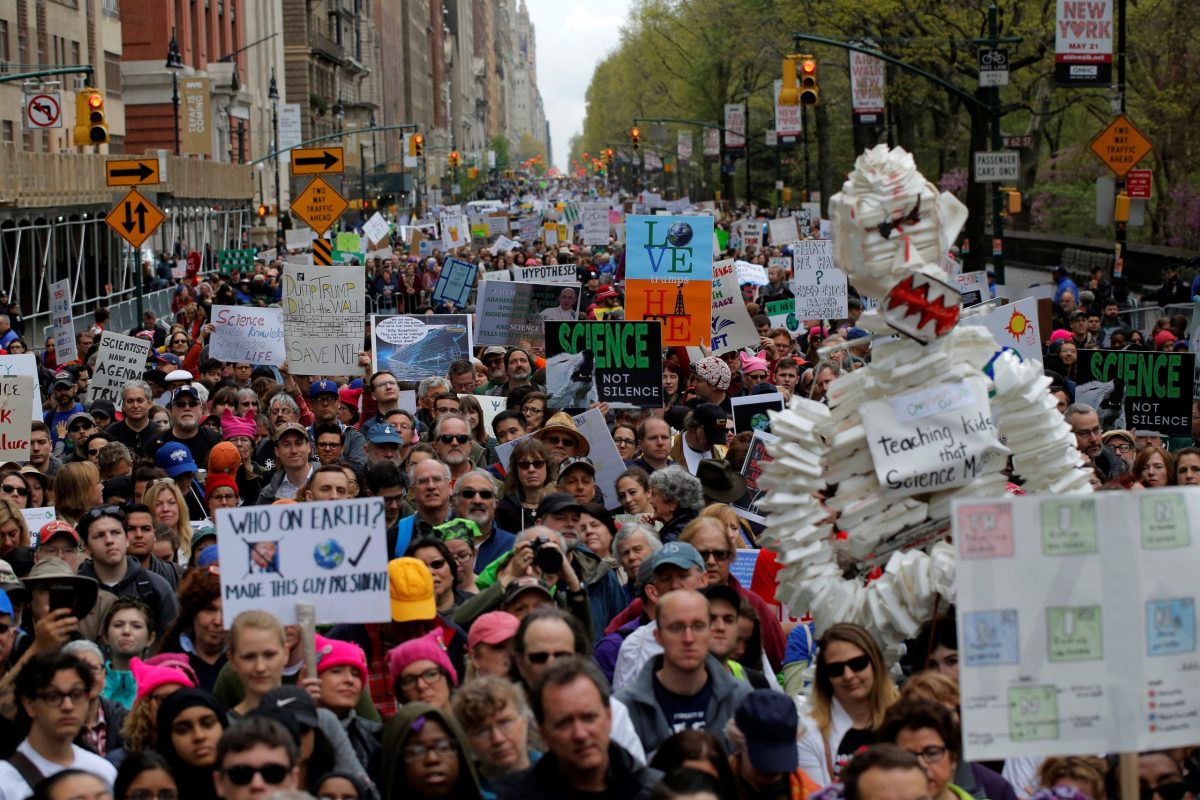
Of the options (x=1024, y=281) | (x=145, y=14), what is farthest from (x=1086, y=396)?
(x=145, y=14)

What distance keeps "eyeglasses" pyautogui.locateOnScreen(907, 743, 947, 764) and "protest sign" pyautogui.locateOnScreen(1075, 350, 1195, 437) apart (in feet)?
28.0

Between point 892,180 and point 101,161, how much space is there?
1413 inches

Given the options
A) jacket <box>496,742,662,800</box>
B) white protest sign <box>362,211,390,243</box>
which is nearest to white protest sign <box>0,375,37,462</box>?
jacket <box>496,742,662,800</box>

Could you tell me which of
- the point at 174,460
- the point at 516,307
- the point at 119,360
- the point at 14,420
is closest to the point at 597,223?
the point at 516,307

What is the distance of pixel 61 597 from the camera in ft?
26.1

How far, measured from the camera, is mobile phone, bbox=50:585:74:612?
7.93m

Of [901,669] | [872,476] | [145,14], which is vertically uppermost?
[145,14]

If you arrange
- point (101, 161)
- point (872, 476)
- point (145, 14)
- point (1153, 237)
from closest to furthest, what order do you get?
point (872, 476) < point (101, 161) < point (1153, 237) < point (145, 14)

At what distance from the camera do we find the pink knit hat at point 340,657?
6.48 m

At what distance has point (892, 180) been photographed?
293 inches

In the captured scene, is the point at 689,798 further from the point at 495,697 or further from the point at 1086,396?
the point at 1086,396

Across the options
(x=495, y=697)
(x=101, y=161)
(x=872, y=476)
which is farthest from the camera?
(x=101, y=161)

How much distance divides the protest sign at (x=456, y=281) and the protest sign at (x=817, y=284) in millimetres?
4755

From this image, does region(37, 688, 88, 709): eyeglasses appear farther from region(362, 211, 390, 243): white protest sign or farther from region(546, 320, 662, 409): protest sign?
region(362, 211, 390, 243): white protest sign
